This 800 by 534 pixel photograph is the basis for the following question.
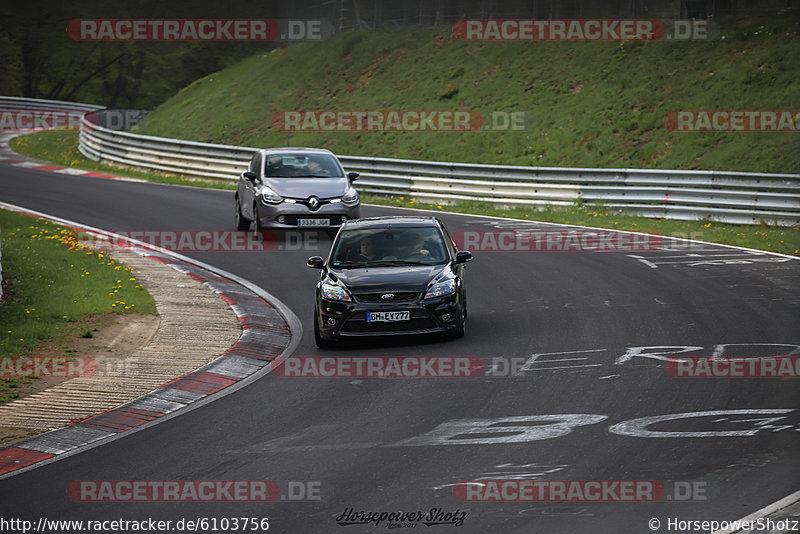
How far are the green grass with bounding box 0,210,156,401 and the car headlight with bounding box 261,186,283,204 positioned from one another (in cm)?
352

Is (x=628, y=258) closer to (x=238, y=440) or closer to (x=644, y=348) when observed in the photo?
(x=644, y=348)

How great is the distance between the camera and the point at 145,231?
22.1m

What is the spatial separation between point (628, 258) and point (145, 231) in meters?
10.4

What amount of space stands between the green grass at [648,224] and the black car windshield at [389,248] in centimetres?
881

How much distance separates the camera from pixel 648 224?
23.3 metres

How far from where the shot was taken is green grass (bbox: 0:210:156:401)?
42.9 ft

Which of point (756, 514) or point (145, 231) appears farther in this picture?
point (145, 231)

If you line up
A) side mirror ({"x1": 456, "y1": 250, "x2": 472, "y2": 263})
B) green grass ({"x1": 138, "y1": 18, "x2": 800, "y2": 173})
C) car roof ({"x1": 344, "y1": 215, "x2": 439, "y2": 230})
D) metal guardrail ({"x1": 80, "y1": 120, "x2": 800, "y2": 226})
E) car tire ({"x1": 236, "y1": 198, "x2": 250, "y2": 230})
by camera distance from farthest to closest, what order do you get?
1. green grass ({"x1": 138, "y1": 18, "x2": 800, "y2": 173})
2. metal guardrail ({"x1": 80, "y1": 120, "x2": 800, "y2": 226})
3. car tire ({"x1": 236, "y1": 198, "x2": 250, "y2": 230})
4. car roof ({"x1": 344, "y1": 215, "x2": 439, "y2": 230})
5. side mirror ({"x1": 456, "y1": 250, "x2": 472, "y2": 263})

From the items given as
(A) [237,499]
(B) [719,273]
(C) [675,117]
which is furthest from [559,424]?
(C) [675,117]

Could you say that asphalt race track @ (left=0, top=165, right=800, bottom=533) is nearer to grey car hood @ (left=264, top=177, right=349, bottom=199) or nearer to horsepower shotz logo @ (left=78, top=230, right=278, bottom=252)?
grey car hood @ (left=264, top=177, right=349, bottom=199)

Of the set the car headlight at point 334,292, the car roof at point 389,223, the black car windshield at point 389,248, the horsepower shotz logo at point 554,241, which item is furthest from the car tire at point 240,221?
the car headlight at point 334,292

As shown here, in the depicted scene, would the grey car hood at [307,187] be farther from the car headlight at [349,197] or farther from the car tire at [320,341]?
the car tire at [320,341]

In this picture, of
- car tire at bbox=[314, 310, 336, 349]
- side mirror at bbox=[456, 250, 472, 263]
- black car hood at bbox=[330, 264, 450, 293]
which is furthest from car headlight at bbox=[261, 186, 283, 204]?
car tire at bbox=[314, 310, 336, 349]

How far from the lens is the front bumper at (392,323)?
12203 millimetres
